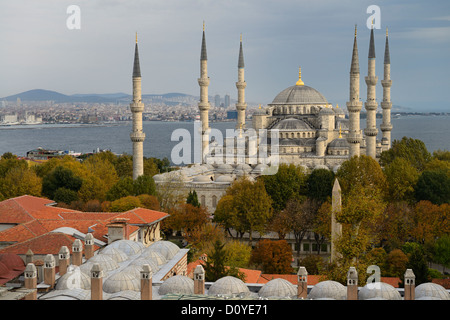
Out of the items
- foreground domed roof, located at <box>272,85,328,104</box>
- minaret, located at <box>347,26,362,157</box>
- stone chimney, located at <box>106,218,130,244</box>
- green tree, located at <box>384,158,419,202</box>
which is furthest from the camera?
foreground domed roof, located at <box>272,85,328,104</box>

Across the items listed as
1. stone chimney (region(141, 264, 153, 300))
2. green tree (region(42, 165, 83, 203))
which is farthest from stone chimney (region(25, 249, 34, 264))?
green tree (region(42, 165, 83, 203))

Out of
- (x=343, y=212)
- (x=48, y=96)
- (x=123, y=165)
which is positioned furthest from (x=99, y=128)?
(x=343, y=212)

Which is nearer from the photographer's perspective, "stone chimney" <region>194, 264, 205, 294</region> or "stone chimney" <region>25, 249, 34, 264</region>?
"stone chimney" <region>194, 264, 205, 294</region>

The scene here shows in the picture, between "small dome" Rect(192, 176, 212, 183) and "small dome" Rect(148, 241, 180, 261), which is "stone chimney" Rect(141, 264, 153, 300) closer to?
"small dome" Rect(148, 241, 180, 261)

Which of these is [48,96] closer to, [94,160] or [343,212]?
[94,160]

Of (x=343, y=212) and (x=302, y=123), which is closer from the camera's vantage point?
(x=343, y=212)
